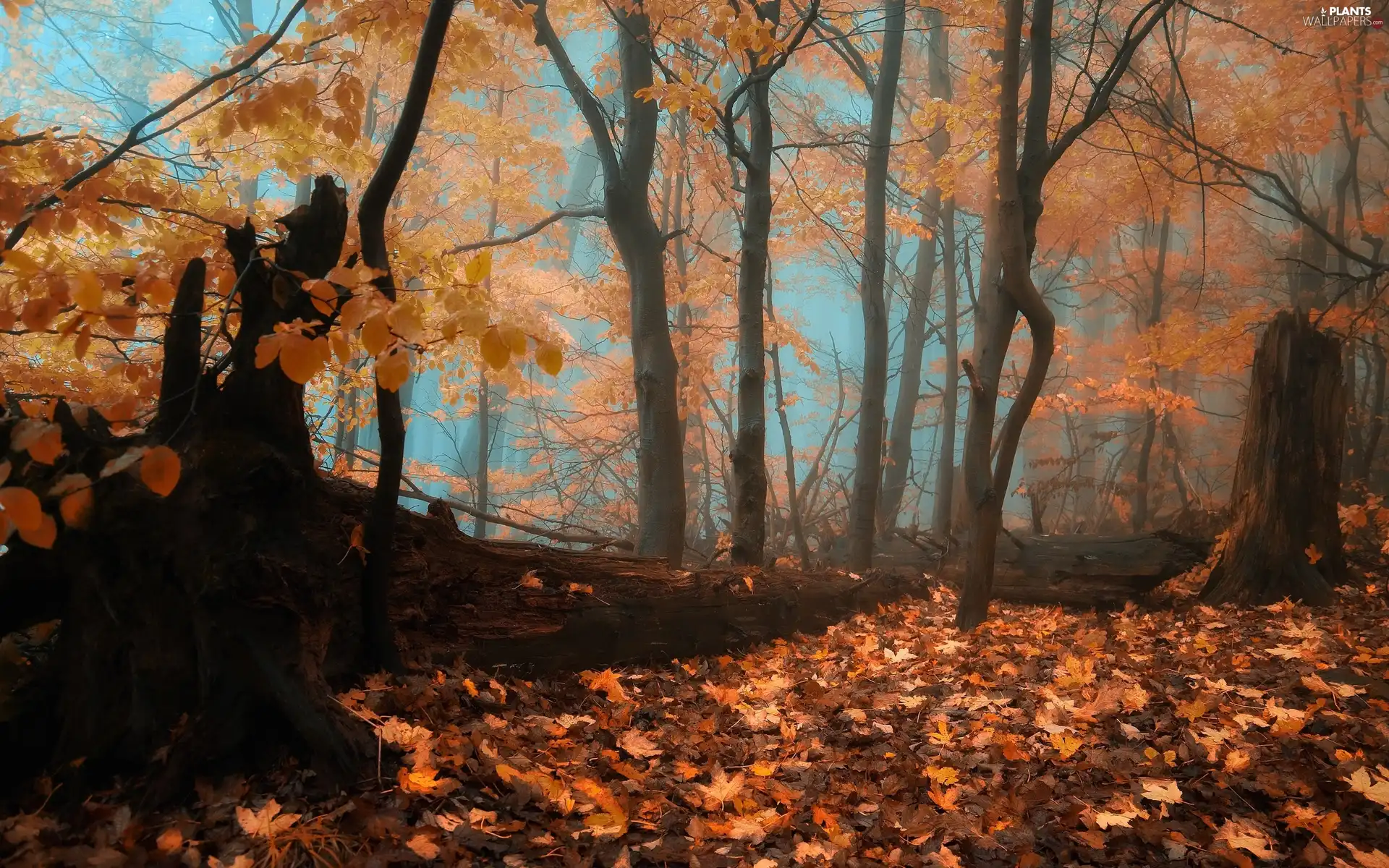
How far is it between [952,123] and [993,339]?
14.7 feet

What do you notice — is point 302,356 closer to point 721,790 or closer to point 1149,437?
point 721,790

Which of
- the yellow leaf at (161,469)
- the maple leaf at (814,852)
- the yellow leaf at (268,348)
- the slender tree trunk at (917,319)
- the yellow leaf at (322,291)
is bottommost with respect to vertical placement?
the maple leaf at (814,852)

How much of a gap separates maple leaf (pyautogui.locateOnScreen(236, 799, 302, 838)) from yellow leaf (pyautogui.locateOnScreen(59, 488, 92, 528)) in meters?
0.90


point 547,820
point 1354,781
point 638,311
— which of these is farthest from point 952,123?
point 547,820

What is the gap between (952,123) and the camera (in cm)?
855

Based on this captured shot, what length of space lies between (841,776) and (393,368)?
7.01ft

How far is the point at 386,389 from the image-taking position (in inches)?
91.0

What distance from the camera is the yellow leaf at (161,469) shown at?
1742 mm

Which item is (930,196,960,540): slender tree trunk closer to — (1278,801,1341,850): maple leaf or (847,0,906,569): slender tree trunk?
(847,0,906,569): slender tree trunk

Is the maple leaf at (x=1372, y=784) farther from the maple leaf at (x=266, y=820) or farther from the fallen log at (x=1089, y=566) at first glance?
the fallen log at (x=1089, y=566)

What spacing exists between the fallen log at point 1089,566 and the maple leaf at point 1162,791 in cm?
414

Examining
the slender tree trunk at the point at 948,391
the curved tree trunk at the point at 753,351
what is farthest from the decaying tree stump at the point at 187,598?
the slender tree trunk at the point at 948,391

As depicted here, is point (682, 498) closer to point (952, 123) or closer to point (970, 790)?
point (970, 790)

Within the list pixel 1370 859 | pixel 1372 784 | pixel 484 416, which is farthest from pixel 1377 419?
pixel 484 416
